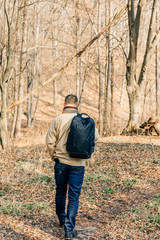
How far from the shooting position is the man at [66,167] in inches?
166

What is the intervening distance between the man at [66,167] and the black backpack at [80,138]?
0.45 feet

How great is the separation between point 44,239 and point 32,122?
21.2 metres

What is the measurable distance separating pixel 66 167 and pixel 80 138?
50 centimetres

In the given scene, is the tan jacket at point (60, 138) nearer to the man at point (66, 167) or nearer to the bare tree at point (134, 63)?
the man at point (66, 167)

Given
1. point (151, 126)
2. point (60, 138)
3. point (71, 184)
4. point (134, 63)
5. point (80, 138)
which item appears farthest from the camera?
point (134, 63)

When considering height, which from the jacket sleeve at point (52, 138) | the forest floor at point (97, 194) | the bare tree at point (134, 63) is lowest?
the forest floor at point (97, 194)

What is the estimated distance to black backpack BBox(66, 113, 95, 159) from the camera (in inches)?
162

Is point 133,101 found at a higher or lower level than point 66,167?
higher

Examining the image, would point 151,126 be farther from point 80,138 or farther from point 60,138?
point 80,138

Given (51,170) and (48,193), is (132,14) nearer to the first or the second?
(51,170)

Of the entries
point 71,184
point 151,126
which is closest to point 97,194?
point 71,184

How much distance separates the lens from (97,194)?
695 cm

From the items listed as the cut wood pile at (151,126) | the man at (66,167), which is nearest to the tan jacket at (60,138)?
the man at (66,167)

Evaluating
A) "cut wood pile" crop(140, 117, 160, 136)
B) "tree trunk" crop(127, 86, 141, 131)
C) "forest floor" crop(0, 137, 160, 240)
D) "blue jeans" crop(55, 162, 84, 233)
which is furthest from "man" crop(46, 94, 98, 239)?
"tree trunk" crop(127, 86, 141, 131)
